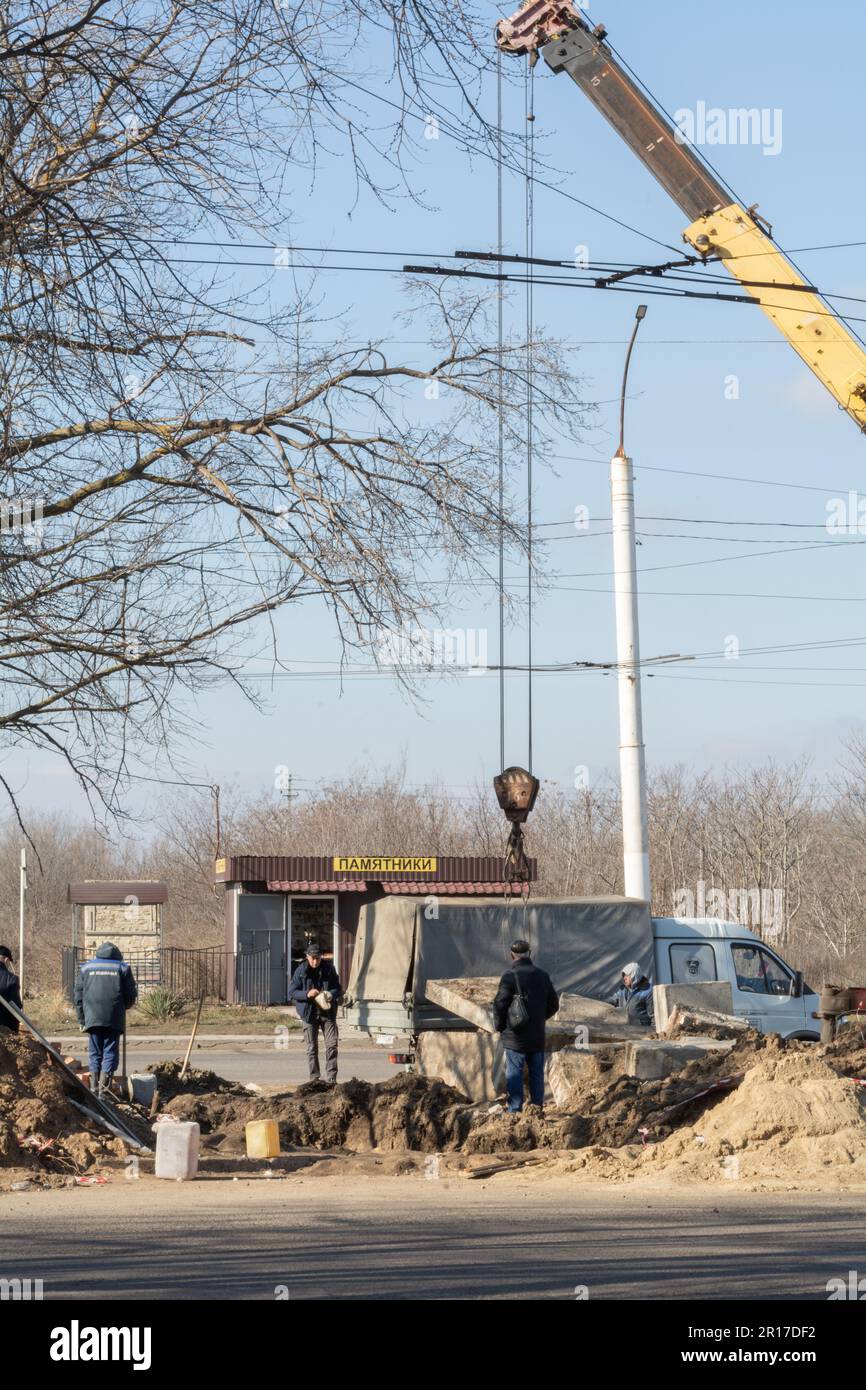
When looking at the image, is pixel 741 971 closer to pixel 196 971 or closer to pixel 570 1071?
pixel 570 1071

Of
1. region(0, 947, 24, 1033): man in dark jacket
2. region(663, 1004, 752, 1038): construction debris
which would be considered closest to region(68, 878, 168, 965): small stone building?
region(663, 1004, 752, 1038): construction debris

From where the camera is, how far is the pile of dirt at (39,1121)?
13133 mm

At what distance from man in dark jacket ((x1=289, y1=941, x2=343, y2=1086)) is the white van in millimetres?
4895

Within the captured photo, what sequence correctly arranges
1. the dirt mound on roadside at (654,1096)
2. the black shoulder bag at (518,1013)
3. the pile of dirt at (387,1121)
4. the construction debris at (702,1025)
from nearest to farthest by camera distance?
the dirt mound on roadside at (654,1096), the pile of dirt at (387,1121), the black shoulder bag at (518,1013), the construction debris at (702,1025)

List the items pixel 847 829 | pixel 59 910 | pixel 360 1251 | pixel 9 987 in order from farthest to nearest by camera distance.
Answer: pixel 59 910
pixel 847 829
pixel 9 987
pixel 360 1251

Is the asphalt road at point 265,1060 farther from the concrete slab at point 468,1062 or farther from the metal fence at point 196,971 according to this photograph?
the metal fence at point 196,971

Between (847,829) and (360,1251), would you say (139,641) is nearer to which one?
(360,1251)

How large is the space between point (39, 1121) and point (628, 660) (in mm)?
14797

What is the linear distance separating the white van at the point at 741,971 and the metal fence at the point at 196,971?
18.6 meters

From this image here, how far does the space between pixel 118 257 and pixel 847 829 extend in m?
52.6
